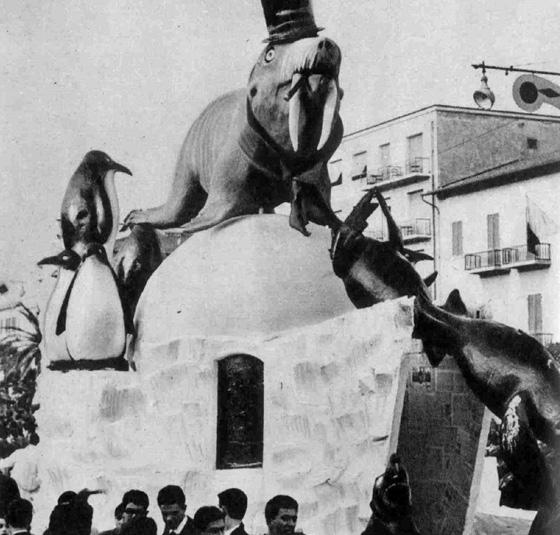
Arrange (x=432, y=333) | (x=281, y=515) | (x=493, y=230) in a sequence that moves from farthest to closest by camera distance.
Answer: (x=493, y=230) < (x=432, y=333) < (x=281, y=515)

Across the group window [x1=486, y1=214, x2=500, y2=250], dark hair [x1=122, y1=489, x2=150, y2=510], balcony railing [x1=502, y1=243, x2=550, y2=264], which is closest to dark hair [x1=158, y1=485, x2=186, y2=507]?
dark hair [x1=122, y1=489, x2=150, y2=510]

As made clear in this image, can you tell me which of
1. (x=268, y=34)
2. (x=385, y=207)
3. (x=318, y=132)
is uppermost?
(x=268, y=34)

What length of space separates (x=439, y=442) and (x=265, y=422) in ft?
6.01

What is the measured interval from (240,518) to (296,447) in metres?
1.06

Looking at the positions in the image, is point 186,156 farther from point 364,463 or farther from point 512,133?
point 364,463

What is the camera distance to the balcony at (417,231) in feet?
43.1

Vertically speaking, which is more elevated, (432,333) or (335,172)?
(335,172)

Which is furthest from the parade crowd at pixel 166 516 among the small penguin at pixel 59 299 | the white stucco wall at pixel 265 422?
the small penguin at pixel 59 299

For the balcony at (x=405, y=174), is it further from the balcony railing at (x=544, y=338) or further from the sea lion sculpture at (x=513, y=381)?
the balcony railing at (x=544, y=338)

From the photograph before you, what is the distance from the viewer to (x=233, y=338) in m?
11.6

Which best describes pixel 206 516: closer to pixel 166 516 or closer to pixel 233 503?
pixel 166 516

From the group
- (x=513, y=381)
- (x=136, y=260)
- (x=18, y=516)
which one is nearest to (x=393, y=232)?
(x=513, y=381)

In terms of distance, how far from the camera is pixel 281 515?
9711 millimetres

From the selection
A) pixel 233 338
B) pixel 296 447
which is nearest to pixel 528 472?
pixel 296 447
